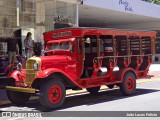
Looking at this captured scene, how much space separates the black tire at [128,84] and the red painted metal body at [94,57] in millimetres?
168

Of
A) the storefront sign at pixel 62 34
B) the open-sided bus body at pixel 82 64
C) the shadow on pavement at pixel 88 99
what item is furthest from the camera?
the storefront sign at pixel 62 34

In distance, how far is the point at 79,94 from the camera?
13.3 meters

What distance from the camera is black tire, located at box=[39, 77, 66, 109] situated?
392 inches

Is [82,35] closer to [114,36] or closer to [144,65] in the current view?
[114,36]

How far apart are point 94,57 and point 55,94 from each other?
8.21 ft

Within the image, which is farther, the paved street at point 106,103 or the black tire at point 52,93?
the paved street at point 106,103

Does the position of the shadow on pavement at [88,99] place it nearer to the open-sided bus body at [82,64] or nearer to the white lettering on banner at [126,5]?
the open-sided bus body at [82,64]

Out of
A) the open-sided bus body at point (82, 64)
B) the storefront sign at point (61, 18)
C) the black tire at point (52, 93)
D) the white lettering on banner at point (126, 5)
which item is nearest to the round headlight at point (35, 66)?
the open-sided bus body at point (82, 64)

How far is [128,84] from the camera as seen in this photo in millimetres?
12727

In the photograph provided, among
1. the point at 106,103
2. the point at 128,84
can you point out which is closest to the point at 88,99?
the point at 106,103

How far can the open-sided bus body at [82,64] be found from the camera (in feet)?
33.7

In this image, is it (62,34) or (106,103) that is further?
(62,34)

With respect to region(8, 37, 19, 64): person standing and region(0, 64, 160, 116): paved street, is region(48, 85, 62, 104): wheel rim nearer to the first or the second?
region(0, 64, 160, 116): paved street

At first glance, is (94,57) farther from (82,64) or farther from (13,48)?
(13,48)
